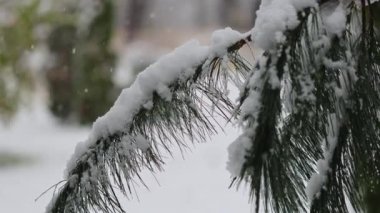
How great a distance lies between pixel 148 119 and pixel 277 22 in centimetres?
29

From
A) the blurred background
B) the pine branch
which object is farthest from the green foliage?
the pine branch

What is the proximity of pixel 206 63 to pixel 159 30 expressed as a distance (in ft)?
A: 41.7

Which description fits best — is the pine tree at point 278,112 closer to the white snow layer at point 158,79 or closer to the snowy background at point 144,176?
the white snow layer at point 158,79

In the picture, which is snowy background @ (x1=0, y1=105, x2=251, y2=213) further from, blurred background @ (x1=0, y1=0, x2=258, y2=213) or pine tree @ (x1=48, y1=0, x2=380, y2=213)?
pine tree @ (x1=48, y1=0, x2=380, y2=213)

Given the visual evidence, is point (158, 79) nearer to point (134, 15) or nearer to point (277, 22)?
point (277, 22)

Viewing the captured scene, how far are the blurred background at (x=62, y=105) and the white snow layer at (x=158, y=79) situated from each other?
1.62 m

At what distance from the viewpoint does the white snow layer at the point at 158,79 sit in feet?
3.15

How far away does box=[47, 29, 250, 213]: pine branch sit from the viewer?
98cm

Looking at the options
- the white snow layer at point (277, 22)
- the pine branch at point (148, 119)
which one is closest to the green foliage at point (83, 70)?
the pine branch at point (148, 119)

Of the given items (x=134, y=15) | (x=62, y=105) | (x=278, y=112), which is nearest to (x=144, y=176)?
(x=62, y=105)

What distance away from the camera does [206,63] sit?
3.17ft

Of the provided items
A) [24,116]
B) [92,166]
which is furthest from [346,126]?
[24,116]

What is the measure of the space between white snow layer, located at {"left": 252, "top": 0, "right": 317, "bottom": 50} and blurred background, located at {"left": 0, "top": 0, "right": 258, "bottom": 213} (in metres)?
1.79

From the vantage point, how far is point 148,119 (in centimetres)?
102
